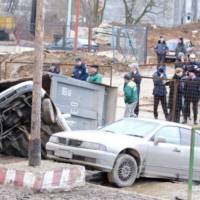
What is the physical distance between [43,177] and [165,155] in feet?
13.7

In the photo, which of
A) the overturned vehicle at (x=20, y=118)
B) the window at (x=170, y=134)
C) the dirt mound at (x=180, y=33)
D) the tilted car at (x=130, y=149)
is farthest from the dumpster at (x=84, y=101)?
the dirt mound at (x=180, y=33)

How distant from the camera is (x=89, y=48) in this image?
40062 millimetres

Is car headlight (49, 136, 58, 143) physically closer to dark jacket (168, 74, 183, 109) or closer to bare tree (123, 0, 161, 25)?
dark jacket (168, 74, 183, 109)

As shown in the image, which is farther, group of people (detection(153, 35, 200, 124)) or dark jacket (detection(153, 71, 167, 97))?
dark jacket (detection(153, 71, 167, 97))

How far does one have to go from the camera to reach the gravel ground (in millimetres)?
8945

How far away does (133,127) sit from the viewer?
520 inches

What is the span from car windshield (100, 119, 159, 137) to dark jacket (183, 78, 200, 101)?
5.47 metres

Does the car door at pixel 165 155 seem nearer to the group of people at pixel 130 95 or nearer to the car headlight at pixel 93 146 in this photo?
→ the car headlight at pixel 93 146

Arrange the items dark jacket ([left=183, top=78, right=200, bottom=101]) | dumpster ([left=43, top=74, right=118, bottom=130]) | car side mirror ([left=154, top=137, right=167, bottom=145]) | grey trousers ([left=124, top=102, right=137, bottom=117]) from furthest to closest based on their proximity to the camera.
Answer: dark jacket ([left=183, top=78, right=200, bottom=101])
grey trousers ([left=124, top=102, right=137, bottom=117])
dumpster ([left=43, top=74, right=118, bottom=130])
car side mirror ([left=154, top=137, right=167, bottom=145])

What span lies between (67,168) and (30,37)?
35144 millimetres

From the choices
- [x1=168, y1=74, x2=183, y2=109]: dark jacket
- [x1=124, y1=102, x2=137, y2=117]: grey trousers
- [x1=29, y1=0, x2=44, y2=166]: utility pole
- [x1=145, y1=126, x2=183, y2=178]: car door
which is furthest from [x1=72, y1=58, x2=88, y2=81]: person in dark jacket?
[x1=29, y1=0, x2=44, y2=166]: utility pole

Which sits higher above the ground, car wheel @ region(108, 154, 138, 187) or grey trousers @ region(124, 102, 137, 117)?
grey trousers @ region(124, 102, 137, 117)

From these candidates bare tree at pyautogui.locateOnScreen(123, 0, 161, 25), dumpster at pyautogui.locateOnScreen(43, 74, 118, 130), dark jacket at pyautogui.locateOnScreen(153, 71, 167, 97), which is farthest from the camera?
bare tree at pyautogui.locateOnScreen(123, 0, 161, 25)

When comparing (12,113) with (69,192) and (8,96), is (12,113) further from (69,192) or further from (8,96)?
(69,192)
